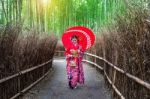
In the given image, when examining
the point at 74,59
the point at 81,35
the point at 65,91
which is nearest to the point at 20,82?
the point at 65,91

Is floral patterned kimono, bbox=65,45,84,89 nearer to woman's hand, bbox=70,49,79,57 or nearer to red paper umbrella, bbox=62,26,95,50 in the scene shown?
woman's hand, bbox=70,49,79,57

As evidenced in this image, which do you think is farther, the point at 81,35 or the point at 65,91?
the point at 81,35

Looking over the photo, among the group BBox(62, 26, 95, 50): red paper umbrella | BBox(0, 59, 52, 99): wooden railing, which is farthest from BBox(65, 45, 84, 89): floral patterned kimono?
BBox(0, 59, 52, 99): wooden railing

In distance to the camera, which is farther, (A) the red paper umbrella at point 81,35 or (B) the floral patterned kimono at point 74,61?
(A) the red paper umbrella at point 81,35

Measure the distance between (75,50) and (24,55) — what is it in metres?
2.37

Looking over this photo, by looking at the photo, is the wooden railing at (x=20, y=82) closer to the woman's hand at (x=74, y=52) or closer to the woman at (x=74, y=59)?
the woman at (x=74, y=59)

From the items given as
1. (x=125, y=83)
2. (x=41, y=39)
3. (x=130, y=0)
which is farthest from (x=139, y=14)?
(x=41, y=39)

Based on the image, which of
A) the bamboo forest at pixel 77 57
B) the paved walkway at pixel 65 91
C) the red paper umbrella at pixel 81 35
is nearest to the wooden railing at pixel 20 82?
the bamboo forest at pixel 77 57

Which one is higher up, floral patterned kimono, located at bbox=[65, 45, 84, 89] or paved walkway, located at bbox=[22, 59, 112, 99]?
floral patterned kimono, located at bbox=[65, 45, 84, 89]

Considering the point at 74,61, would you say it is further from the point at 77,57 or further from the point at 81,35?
the point at 81,35

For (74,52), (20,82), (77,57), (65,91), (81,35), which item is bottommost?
(65,91)

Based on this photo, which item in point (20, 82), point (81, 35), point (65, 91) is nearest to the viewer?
point (20, 82)

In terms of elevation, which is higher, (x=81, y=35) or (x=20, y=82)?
(x=81, y=35)

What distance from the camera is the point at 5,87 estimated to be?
7895 millimetres
